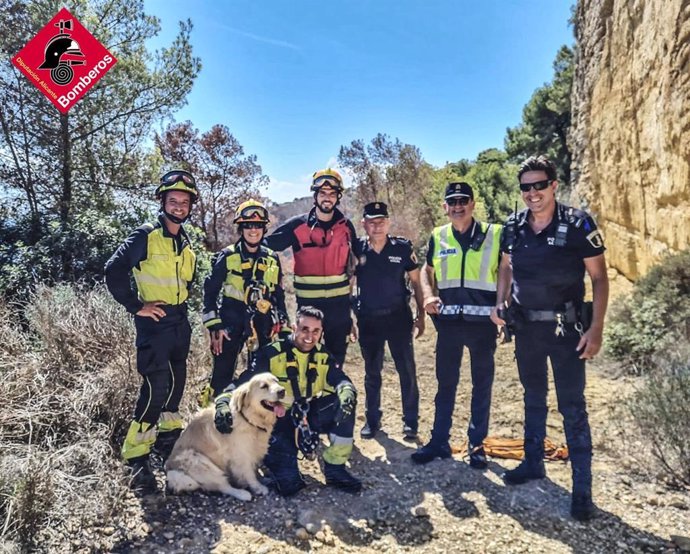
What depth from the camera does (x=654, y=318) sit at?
6598 mm

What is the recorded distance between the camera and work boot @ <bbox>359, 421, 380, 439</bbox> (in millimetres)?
4926

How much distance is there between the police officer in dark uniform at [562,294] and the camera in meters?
3.25

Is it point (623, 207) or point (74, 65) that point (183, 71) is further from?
point (623, 207)

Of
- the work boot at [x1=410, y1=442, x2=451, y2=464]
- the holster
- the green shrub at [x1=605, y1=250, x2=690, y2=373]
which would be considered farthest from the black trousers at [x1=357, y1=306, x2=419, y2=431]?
the green shrub at [x1=605, y1=250, x2=690, y2=373]

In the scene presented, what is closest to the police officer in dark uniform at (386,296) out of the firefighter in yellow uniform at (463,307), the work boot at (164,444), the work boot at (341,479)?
the firefighter in yellow uniform at (463,307)

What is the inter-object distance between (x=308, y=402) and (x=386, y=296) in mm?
→ 1251

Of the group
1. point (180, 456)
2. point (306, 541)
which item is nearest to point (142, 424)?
point (180, 456)

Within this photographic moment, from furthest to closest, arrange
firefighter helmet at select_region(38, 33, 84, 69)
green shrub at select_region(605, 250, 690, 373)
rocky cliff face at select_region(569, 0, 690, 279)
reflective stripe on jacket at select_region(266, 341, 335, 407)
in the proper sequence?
firefighter helmet at select_region(38, 33, 84, 69) < rocky cliff face at select_region(569, 0, 690, 279) < green shrub at select_region(605, 250, 690, 373) < reflective stripe on jacket at select_region(266, 341, 335, 407)

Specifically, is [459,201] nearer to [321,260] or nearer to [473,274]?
[473,274]

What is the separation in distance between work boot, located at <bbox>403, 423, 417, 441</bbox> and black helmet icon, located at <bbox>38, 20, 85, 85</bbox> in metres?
7.91

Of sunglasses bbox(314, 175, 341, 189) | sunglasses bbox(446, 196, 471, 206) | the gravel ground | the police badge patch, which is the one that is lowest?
the gravel ground

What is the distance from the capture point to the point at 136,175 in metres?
9.76

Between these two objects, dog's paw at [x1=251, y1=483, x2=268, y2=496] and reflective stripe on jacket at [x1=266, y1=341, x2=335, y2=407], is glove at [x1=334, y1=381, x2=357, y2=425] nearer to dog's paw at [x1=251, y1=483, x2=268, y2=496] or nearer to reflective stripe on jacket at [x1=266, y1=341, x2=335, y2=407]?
reflective stripe on jacket at [x1=266, y1=341, x2=335, y2=407]

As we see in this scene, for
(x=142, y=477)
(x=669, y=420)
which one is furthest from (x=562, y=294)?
(x=142, y=477)
